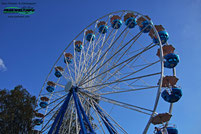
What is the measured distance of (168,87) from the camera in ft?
26.9

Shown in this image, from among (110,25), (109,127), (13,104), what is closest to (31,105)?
(13,104)

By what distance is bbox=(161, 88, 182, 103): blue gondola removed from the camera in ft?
25.9

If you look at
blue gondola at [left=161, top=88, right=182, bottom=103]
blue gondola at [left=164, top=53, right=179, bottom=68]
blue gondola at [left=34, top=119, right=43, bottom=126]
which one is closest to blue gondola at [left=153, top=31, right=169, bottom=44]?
blue gondola at [left=164, top=53, right=179, bottom=68]

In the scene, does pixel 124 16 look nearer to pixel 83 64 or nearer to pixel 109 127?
pixel 83 64

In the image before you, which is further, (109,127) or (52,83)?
(52,83)

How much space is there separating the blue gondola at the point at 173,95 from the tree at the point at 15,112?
9.70 m

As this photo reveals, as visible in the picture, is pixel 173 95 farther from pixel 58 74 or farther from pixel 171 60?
pixel 58 74

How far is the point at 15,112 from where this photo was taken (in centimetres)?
1234

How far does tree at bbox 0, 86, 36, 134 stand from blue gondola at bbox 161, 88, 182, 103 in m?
9.70

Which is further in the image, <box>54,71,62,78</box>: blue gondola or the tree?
<box>54,71,62,78</box>: blue gondola

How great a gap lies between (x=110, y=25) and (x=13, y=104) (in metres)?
9.63

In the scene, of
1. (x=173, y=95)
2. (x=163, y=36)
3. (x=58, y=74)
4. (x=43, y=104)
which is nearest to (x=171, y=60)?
(x=173, y=95)

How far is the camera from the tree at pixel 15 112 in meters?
11.7

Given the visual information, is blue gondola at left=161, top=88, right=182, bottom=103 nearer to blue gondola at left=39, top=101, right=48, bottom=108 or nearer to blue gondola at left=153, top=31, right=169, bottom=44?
blue gondola at left=153, top=31, right=169, bottom=44
